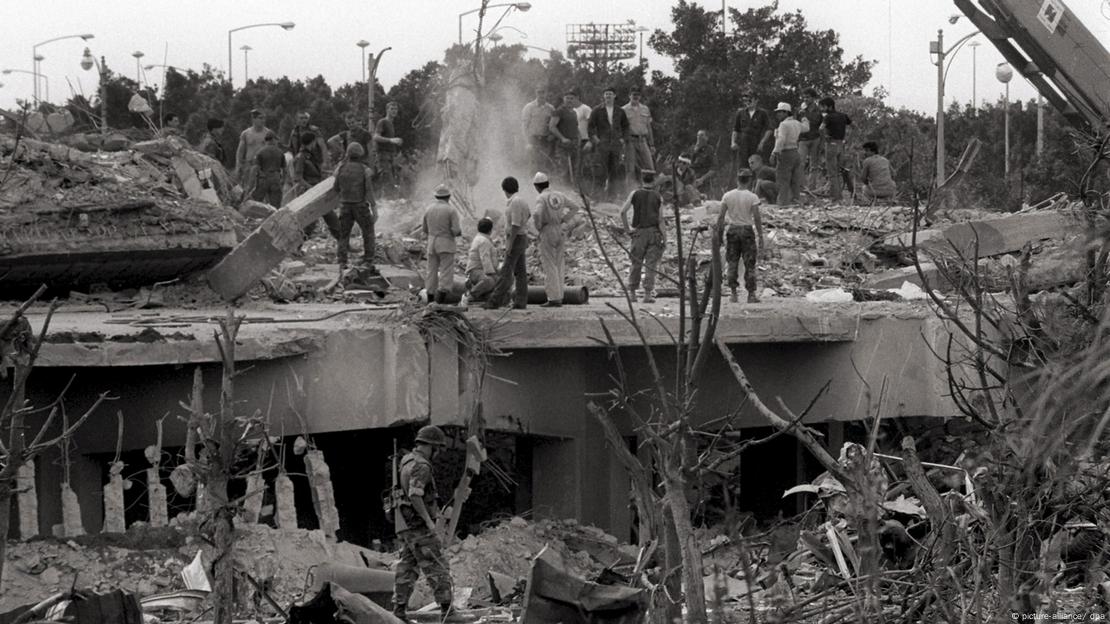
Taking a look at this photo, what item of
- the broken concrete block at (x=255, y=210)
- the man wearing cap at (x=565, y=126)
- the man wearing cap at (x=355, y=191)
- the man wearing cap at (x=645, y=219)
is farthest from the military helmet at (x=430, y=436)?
the man wearing cap at (x=565, y=126)

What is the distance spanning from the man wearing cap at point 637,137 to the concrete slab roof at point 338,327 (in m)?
4.48

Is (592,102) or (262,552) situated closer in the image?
(262,552)

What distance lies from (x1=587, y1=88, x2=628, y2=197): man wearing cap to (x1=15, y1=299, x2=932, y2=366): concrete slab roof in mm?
4304

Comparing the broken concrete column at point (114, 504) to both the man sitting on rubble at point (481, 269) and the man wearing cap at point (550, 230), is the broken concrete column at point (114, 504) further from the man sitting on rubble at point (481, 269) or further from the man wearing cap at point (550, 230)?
the man wearing cap at point (550, 230)

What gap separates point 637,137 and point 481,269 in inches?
265

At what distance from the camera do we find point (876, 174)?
22422 mm

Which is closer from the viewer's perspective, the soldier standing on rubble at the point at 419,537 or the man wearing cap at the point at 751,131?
the soldier standing on rubble at the point at 419,537

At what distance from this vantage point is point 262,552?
13336 millimetres

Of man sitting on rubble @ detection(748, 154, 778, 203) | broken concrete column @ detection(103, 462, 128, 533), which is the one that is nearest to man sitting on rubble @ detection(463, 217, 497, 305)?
broken concrete column @ detection(103, 462, 128, 533)

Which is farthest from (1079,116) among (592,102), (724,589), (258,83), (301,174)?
(258,83)

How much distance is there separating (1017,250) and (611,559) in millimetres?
8064

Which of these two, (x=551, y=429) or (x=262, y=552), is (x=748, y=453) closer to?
(x=551, y=429)

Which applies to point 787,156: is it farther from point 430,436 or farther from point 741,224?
point 430,436

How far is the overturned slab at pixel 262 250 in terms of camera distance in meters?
17.8
